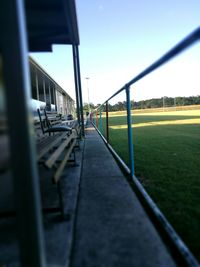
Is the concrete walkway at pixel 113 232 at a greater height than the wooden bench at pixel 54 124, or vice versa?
the wooden bench at pixel 54 124

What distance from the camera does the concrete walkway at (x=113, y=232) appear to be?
1480 mm

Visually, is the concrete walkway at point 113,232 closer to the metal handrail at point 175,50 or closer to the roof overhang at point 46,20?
the metal handrail at point 175,50

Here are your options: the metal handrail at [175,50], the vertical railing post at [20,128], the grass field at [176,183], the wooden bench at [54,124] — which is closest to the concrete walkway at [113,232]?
the grass field at [176,183]

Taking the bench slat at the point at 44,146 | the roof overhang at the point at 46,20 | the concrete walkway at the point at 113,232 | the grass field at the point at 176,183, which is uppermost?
the roof overhang at the point at 46,20

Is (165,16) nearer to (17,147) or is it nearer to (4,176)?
(4,176)

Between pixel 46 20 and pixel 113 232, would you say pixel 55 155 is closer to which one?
pixel 113 232

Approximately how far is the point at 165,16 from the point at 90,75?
19088 millimetres

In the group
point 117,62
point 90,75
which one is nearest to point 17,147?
point 117,62

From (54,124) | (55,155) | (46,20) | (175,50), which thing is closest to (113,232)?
(55,155)

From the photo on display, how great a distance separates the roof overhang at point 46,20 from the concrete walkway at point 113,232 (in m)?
2.20

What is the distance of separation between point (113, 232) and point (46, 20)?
9.23 feet

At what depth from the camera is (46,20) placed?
10.8 ft

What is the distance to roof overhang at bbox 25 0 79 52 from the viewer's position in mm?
3029

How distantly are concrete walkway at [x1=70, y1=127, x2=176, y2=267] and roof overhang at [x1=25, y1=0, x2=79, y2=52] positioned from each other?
2.20 meters
